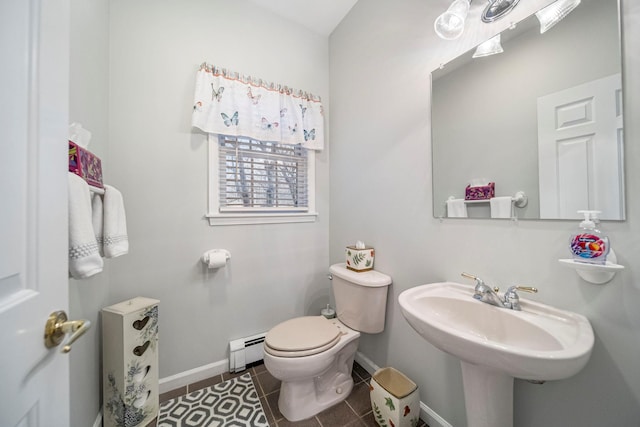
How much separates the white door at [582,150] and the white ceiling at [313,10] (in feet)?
5.35

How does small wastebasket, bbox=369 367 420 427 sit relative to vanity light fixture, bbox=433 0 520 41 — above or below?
below

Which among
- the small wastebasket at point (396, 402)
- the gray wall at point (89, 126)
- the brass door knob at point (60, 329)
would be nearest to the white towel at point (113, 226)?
the gray wall at point (89, 126)

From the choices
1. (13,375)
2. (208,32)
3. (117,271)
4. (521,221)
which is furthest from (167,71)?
(521,221)

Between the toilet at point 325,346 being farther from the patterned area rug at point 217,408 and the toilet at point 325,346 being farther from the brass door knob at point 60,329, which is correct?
the brass door knob at point 60,329

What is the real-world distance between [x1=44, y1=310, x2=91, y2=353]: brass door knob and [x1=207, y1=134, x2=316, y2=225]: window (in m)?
1.09

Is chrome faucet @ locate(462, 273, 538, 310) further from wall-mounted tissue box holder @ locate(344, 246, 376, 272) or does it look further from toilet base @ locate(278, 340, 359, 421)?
toilet base @ locate(278, 340, 359, 421)

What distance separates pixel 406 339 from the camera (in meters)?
1.30

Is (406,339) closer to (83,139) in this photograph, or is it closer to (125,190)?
(83,139)

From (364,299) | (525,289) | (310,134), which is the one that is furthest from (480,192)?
(310,134)

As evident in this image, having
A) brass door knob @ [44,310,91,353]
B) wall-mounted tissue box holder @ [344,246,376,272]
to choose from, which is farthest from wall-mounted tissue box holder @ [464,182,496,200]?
brass door knob @ [44,310,91,353]

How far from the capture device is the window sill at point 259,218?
157 centimetres

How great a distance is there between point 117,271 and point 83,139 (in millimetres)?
851

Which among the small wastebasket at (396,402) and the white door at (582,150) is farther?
the small wastebasket at (396,402)

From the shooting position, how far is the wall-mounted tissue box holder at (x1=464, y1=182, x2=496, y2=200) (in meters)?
0.97
